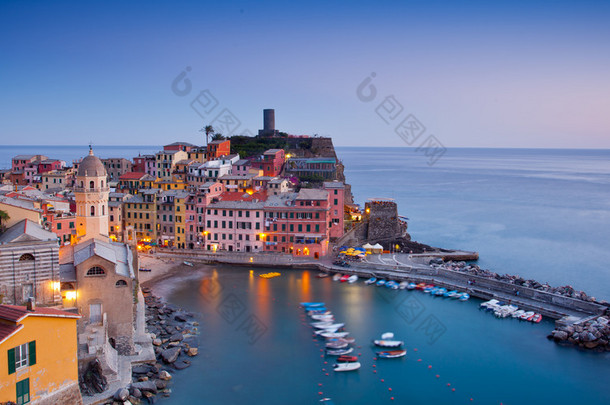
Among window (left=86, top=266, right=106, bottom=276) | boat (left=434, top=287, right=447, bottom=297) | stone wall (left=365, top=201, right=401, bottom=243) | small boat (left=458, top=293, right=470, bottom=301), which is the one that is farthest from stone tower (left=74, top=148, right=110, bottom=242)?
stone wall (left=365, top=201, right=401, bottom=243)

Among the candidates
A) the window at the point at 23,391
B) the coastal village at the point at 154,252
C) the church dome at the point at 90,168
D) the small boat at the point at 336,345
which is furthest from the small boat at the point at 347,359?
the church dome at the point at 90,168

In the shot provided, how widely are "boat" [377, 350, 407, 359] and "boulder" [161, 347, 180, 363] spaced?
407 inches

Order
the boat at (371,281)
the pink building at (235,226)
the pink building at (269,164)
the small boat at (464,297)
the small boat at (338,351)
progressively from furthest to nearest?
the pink building at (269,164)
the pink building at (235,226)
the boat at (371,281)
the small boat at (464,297)
the small boat at (338,351)

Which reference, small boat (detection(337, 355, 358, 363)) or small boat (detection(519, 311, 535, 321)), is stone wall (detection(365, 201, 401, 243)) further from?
small boat (detection(337, 355, 358, 363))

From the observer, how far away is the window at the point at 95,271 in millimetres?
22227

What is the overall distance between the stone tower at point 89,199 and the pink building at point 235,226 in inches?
638

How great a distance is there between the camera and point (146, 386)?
68.6 ft

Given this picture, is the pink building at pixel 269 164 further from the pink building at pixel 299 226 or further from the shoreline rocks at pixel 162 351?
the shoreline rocks at pixel 162 351

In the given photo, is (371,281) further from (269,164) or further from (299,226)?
(269,164)

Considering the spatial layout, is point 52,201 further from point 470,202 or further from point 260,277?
point 470,202

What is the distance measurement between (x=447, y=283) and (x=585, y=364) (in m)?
12.2

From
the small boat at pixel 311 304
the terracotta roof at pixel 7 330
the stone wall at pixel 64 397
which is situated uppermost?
the terracotta roof at pixel 7 330

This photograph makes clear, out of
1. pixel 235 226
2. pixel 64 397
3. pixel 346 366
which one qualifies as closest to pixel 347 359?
pixel 346 366

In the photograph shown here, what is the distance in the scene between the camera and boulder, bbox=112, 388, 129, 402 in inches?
766
